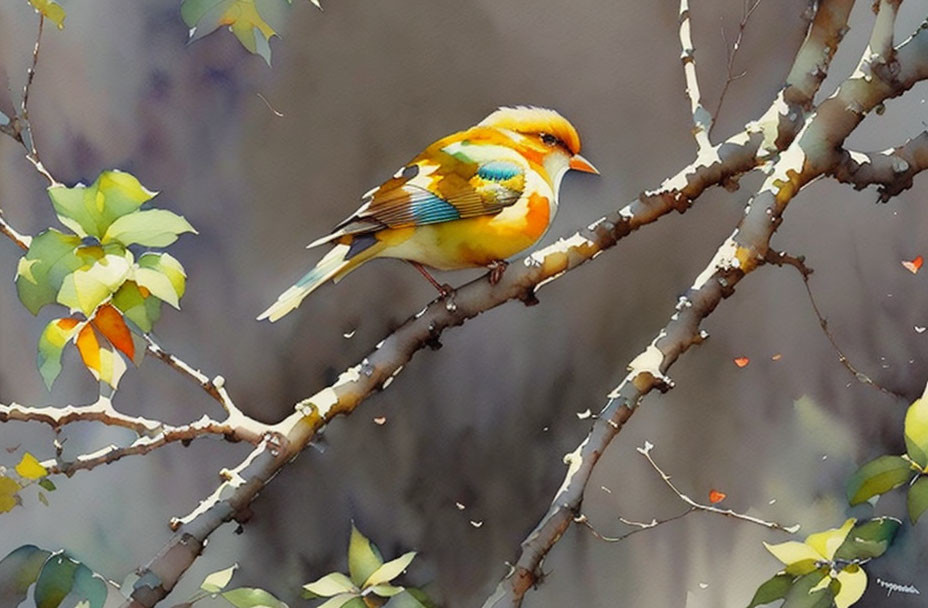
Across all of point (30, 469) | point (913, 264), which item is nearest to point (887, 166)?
point (913, 264)

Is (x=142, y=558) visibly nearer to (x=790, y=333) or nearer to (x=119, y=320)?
(x=119, y=320)

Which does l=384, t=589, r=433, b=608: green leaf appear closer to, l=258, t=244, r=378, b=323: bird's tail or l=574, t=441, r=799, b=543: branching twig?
l=574, t=441, r=799, b=543: branching twig

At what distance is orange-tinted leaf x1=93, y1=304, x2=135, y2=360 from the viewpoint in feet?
3.16

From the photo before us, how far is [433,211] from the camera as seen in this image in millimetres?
1018

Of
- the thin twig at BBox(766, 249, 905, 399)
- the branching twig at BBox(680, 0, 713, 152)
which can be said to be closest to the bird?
the branching twig at BBox(680, 0, 713, 152)

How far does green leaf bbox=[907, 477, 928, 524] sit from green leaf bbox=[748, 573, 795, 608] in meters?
0.13

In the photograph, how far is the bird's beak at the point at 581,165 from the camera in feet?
3.50

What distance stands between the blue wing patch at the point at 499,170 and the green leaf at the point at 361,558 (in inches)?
14.6

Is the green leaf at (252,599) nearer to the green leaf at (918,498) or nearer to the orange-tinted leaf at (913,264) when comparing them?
the green leaf at (918,498)

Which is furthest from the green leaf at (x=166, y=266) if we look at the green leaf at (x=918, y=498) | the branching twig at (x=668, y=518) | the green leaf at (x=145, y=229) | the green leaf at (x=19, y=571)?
the green leaf at (x=918, y=498)

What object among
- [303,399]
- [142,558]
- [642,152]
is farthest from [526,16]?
[142,558]

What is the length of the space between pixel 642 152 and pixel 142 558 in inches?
25.2

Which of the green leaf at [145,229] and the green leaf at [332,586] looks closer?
the green leaf at [145,229]

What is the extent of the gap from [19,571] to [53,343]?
0.79 ft
